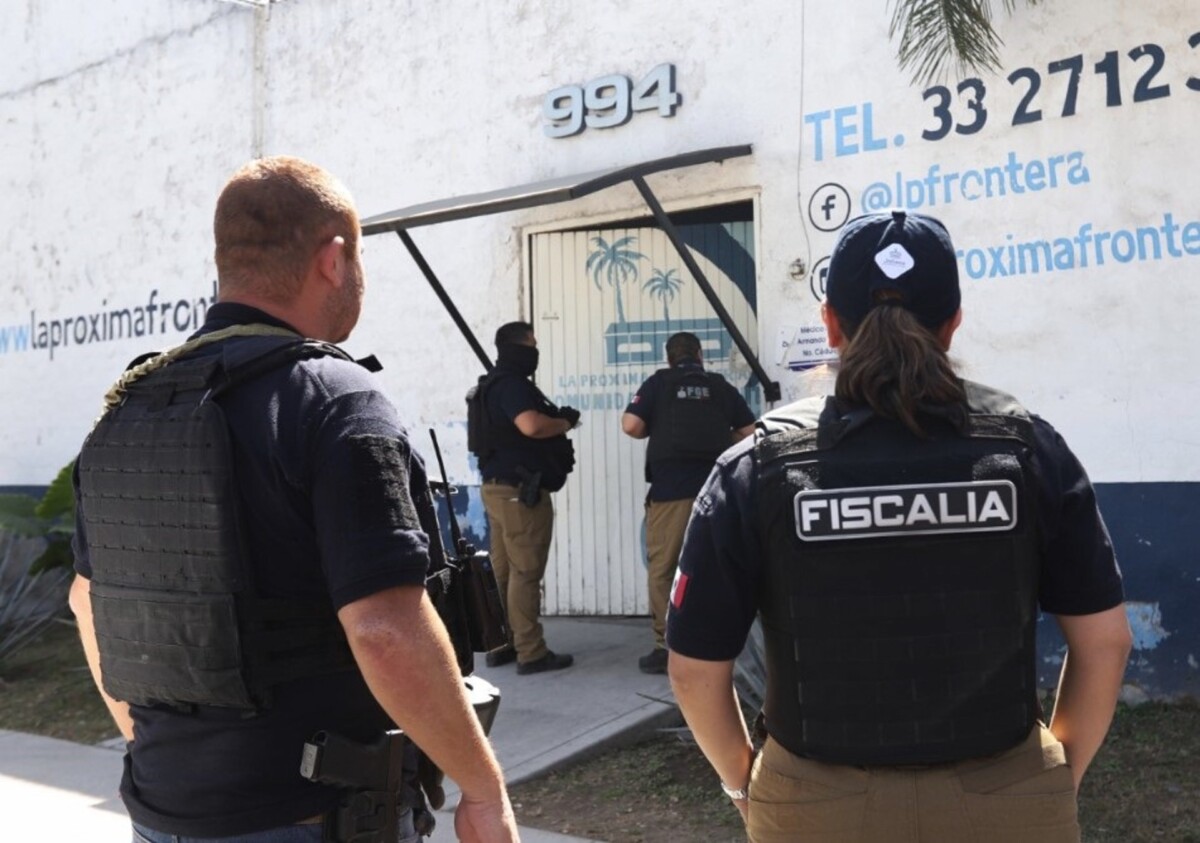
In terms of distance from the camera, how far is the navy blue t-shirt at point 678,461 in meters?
6.84

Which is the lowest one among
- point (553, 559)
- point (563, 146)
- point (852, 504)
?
point (553, 559)

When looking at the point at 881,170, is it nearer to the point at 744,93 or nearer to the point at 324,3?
the point at 744,93

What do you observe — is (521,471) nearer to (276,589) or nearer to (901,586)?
(276,589)

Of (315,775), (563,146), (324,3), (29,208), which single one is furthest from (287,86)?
(315,775)

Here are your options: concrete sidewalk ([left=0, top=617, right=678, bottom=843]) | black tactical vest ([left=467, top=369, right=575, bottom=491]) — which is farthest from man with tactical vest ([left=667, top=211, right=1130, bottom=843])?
black tactical vest ([left=467, top=369, right=575, bottom=491])

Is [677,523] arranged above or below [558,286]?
below

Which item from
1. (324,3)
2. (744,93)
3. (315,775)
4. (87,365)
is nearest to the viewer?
(315,775)

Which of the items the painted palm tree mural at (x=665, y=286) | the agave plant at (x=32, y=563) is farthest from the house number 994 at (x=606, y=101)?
the agave plant at (x=32, y=563)

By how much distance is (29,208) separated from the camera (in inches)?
471

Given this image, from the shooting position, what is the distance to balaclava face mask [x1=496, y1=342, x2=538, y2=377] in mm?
7211

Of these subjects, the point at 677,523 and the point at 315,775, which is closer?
the point at 315,775

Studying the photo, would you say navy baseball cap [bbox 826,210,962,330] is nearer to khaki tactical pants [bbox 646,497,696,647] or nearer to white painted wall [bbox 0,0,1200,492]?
white painted wall [bbox 0,0,1200,492]

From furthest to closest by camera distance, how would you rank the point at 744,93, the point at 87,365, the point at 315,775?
the point at 87,365 → the point at 744,93 → the point at 315,775

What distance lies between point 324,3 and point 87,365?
3.94 meters
